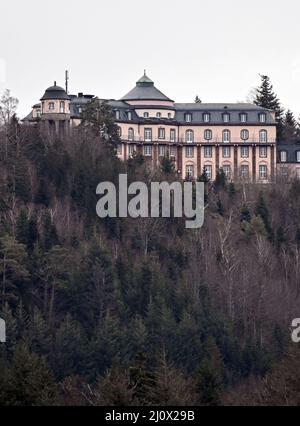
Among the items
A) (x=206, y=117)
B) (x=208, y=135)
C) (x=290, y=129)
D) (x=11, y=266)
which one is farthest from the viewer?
(x=290, y=129)

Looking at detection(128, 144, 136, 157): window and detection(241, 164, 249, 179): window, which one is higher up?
detection(128, 144, 136, 157): window

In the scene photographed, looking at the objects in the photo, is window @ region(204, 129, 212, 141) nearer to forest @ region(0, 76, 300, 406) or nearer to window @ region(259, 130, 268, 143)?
window @ region(259, 130, 268, 143)

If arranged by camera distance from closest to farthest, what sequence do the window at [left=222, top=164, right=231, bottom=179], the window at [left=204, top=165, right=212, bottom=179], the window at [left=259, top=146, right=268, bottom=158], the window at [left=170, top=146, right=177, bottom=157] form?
the window at [left=222, top=164, right=231, bottom=179] → the window at [left=204, top=165, right=212, bottom=179] → the window at [left=170, top=146, right=177, bottom=157] → the window at [left=259, top=146, right=268, bottom=158]

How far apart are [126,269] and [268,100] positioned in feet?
105

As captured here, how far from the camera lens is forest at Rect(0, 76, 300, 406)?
3543 inches

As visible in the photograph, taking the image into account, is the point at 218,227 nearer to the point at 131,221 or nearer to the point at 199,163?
the point at 131,221

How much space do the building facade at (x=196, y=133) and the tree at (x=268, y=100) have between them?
463 centimetres

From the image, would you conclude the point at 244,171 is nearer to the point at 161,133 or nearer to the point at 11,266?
the point at 161,133

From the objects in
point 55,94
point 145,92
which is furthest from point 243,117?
point 55,94

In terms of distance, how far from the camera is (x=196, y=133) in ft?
384

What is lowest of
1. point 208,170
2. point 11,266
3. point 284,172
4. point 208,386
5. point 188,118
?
point 208,386

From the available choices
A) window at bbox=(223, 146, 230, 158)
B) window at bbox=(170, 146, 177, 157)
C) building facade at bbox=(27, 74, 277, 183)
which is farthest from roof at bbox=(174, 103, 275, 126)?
window at bbox=(170, 146, 177, 157)

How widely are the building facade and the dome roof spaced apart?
132 inches
